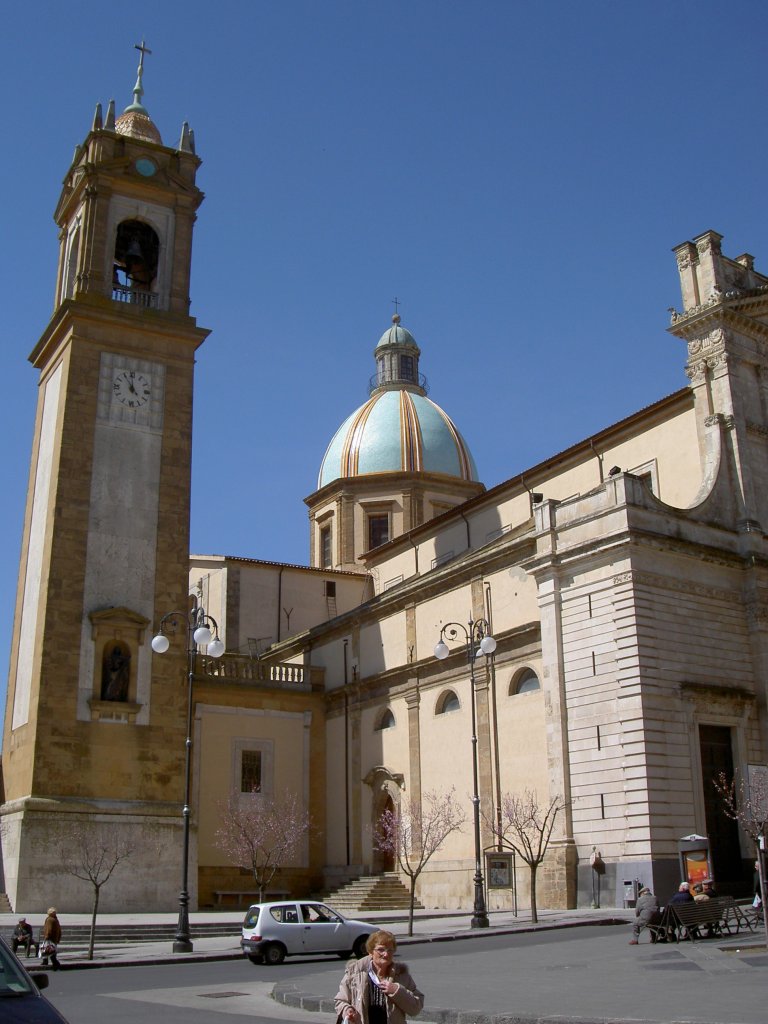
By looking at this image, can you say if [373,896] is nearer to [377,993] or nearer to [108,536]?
[108,536]

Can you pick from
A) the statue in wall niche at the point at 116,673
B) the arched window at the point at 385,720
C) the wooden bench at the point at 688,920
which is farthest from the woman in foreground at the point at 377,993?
the arched window at the point at 385,720

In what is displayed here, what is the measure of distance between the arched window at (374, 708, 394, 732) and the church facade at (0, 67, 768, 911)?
0.08 m

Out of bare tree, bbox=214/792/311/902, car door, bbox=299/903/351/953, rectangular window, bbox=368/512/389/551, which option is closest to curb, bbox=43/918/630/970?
car door, bbox=299/903/351/953

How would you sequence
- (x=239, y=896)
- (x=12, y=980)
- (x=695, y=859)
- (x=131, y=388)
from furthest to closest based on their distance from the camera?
1. (x=131, y=388)
2. (x=239, y=896)
3. (x=695, y=859)
4. (x=12, y=980)

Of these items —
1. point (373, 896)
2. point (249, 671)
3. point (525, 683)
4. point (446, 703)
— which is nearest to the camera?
point (525, 683)

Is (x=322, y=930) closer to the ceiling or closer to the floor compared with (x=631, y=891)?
closer to the floor

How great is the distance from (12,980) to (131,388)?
31834 millimetres

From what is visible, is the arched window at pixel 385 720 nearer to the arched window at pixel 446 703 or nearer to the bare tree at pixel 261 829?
the arched window at pixel 446 703

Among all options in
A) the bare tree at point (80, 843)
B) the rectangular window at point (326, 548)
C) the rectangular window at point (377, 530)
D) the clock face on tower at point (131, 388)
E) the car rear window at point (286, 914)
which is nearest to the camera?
the car rear window at point (286, 914)

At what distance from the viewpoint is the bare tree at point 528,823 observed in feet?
91.7

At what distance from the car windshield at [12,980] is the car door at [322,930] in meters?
13.7

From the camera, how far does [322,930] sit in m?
19.8

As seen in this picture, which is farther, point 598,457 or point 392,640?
point 392,640

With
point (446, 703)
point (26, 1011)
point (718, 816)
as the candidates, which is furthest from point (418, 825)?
point (26, 1011)
